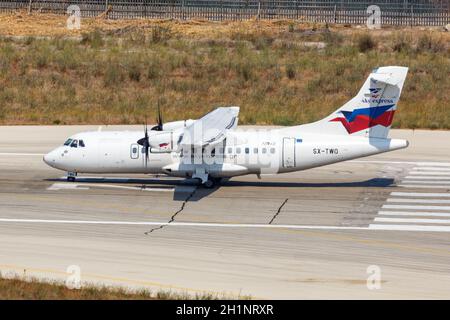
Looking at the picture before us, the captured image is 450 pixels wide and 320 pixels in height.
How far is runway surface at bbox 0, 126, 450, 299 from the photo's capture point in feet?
98.1

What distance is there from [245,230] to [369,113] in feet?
28.1

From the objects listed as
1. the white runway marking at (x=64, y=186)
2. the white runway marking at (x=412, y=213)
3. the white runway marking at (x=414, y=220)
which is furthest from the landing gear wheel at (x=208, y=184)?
the white runway marking at (x=414, y=220)

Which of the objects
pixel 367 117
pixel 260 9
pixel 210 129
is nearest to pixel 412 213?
pixel 367 117

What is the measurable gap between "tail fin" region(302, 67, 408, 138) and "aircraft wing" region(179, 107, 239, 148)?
3.73m

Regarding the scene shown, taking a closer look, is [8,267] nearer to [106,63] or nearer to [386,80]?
[386,80]

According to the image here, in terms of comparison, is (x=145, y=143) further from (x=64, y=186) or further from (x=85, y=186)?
(x=64, y=186)

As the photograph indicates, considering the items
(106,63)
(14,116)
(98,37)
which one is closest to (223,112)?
(14,116)

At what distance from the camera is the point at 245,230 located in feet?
117

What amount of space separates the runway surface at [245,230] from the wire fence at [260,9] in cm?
3557

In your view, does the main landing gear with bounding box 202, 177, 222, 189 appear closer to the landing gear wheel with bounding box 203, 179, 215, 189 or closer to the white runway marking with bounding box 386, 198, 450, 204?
the landing gear wheel with bounding box 203, 179, 215, 189

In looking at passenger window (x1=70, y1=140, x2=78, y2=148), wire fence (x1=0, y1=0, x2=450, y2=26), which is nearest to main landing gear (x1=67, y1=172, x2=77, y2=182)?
passenger window (x1=70, y1=140, x2=78, y2=148)

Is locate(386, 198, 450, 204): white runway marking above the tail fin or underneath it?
underneath

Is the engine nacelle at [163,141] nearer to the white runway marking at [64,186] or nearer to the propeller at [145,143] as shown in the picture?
the propeller at [145,143]
